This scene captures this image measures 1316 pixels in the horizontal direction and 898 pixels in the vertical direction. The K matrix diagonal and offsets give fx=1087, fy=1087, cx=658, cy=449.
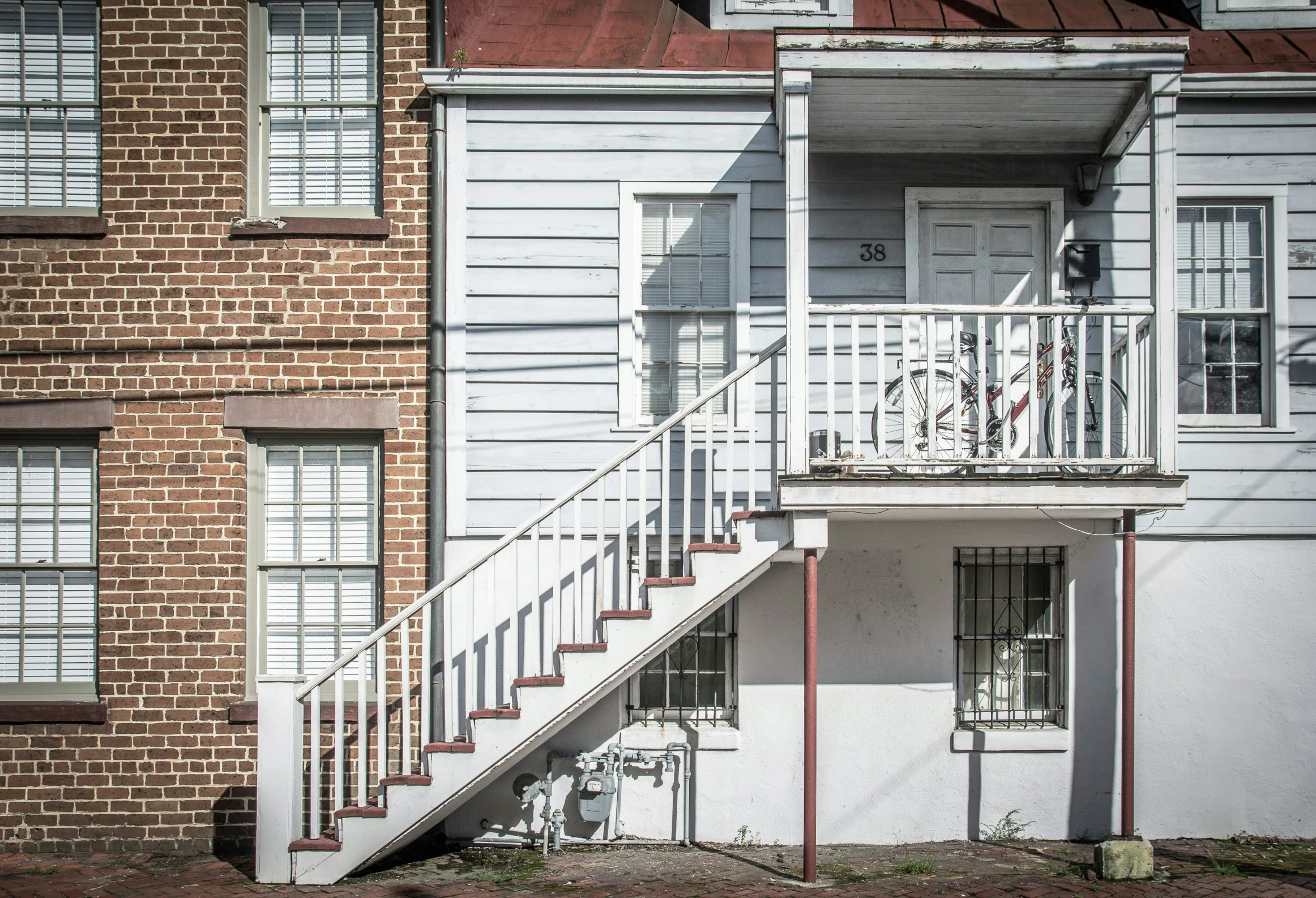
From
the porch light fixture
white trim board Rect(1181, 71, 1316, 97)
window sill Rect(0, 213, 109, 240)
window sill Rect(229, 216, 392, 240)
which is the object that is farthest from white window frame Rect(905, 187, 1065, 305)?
window sill Rect(0, 213, 109, 240)

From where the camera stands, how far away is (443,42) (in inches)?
309

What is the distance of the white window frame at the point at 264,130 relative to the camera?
790cm

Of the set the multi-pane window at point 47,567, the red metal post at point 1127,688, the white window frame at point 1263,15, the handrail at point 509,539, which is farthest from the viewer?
the white window frame at point 1263,15

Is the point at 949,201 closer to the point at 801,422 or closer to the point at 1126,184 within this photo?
the point at 1126,184

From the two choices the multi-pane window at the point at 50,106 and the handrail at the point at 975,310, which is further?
the multi-pane window at the point at 50,106

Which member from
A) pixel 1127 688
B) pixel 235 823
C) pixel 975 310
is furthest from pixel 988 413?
pixel 235 823

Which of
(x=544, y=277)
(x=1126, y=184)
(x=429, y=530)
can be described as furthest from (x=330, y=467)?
(x=1126, y=184)

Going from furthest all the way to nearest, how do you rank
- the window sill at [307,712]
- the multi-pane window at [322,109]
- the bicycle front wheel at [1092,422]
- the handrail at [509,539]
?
the multi-pane window at [322,109] < the window sill at [307,712] < the bicycle front wheel at [1092,422] < the handrail at [509,539]

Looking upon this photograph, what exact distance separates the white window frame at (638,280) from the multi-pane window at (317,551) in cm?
188

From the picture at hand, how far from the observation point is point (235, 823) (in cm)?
750

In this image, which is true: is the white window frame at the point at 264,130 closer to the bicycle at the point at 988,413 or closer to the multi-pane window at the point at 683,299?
the multi-pane window at the point at 683,299

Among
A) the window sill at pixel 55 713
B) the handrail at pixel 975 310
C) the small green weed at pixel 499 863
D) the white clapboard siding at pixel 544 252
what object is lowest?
the small green weed at pixel 499 863

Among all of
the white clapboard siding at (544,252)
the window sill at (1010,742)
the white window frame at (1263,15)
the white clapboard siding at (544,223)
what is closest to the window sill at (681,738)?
the window sill at (1010,742)

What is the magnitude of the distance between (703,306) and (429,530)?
8.29 feet
